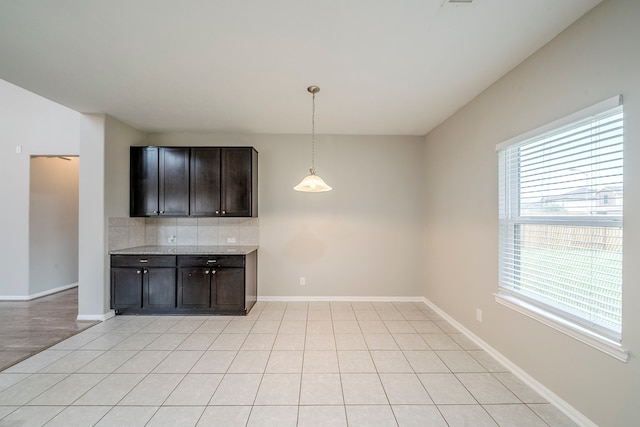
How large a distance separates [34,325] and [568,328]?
18.2ft

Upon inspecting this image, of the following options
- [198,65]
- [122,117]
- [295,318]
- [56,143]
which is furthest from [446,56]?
[56,143]

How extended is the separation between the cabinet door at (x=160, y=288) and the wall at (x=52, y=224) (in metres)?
2.43

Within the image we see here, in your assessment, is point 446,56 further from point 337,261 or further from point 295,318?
point 295,318

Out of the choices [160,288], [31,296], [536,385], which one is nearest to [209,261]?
[160,288]

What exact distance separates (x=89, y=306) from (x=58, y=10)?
3.37m

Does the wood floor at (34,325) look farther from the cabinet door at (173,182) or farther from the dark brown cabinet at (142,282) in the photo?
the cabinet door at (173,182)

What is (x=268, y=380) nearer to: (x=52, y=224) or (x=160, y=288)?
(x=160, y=288)

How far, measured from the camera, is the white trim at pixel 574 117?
1568 mm

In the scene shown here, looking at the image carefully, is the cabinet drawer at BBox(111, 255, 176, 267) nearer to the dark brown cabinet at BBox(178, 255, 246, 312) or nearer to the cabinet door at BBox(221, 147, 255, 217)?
the dark brown cabinet at BBox(178, 255, 246, 312)

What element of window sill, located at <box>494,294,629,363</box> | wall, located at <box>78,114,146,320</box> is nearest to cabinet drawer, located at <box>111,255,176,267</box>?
wall, located at <box>78,114,146,320</box>

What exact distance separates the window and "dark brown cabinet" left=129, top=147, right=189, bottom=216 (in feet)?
13.4

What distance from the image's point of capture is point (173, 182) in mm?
3947

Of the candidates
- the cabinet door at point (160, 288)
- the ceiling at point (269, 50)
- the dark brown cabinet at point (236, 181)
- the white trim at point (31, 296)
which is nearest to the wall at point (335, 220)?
the dark brown cabinet at point (236, 181)

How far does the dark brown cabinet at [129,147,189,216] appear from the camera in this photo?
3.94m
